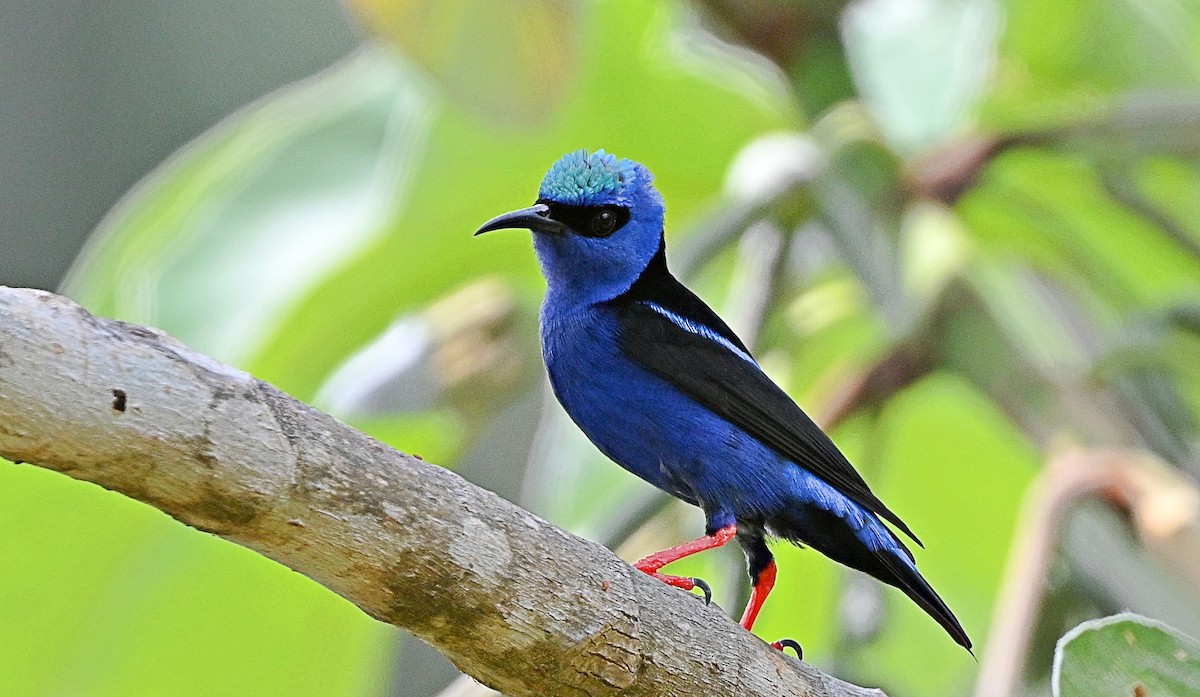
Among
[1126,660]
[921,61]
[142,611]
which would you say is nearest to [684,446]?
[1126,660]

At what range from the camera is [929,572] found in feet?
10.1

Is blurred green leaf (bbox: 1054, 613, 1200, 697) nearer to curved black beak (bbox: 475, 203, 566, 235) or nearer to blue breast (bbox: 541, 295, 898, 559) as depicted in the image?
blue breast (bbox: 541, 295, 898, 559)

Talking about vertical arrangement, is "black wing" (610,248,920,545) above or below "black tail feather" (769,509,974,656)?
above

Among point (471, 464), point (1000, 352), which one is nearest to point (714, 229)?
point (1000, 352)

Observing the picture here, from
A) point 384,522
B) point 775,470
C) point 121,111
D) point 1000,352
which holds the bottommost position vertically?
point 384,522

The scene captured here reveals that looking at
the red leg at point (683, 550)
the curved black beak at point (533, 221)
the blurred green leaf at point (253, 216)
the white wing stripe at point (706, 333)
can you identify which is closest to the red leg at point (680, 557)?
the red leg at point (683, 550)

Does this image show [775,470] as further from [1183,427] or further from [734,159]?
[734,159]

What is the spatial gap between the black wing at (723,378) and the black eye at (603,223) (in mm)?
134

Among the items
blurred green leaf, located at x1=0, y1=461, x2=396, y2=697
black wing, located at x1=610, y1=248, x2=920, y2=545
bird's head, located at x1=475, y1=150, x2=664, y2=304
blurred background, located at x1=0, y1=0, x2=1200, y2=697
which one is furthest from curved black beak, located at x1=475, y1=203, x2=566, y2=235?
blurred green leaf, located at x1=0, y1=461, x2=396, y2=697

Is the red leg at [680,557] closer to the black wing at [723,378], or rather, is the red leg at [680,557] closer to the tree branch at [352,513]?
the black wing at [723,378]

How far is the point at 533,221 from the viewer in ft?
7.34

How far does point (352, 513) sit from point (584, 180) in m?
1.13

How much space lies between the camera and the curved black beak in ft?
7.19

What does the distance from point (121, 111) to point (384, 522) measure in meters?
8.13
